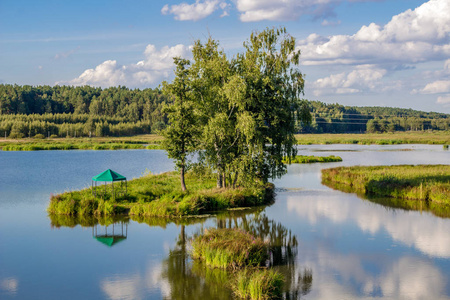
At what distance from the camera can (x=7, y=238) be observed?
22453mm

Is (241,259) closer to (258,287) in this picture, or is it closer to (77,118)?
(258,287)

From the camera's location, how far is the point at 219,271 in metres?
16.8

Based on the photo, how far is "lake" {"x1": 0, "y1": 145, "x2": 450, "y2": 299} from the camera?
15.4m

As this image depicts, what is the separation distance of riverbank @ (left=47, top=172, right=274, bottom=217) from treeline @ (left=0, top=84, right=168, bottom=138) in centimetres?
8274

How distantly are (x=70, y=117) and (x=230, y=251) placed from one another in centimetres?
15129

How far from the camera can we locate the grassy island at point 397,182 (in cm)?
3394

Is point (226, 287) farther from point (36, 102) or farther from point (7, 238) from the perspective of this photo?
point (36, 102)

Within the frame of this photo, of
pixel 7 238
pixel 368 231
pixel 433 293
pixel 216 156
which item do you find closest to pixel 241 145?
pixel 216 156

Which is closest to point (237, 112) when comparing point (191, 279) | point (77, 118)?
point (191, 279)

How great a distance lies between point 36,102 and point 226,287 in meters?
188

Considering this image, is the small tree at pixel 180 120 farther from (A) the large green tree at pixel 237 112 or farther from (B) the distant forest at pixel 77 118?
(B) the distant forest at pixel 77 118

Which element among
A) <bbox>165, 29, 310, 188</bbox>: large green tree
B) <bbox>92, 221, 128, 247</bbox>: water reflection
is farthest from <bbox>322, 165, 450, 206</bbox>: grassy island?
<bbox>92, 221, 128, 247</bbox>: water reflection

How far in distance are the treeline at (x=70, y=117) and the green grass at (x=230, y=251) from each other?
95.8m

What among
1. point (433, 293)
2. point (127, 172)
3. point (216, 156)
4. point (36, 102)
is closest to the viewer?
point (433, 293)
